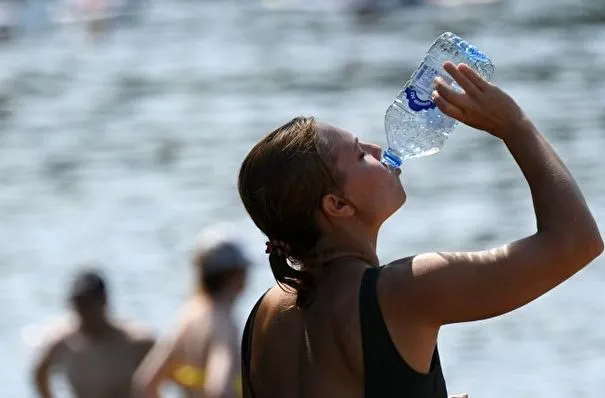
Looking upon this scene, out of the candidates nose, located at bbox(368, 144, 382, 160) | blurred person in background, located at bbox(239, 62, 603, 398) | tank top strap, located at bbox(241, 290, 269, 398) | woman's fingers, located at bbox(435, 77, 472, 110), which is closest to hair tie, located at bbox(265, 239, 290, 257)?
blurred person in background, located at bbox(239, 62, 603, 398)

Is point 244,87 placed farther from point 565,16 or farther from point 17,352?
point 17,352

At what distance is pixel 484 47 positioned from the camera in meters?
24.7

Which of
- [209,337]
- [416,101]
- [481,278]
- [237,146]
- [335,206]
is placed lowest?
[237,146]

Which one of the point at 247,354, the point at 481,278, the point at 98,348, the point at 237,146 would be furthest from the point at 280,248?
the point at 237,146

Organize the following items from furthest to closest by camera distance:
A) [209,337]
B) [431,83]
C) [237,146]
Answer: [237,146] → [209,337] → [431,83]

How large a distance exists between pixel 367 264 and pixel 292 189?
0.20m

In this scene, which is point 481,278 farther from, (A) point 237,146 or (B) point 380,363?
(A) point 237,146

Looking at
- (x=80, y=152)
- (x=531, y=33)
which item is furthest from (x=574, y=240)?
(x=531, y=33)

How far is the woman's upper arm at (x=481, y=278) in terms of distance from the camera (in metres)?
2.74

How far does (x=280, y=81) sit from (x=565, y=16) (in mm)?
6475

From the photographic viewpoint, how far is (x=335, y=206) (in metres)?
2.91

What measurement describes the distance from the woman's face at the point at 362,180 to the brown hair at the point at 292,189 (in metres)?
0.02

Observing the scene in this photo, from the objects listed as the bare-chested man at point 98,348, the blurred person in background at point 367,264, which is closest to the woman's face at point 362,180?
the blurred person in background at point 367,264

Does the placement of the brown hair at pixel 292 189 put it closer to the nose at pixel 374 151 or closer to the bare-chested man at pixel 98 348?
the nose at pixel 374 151
